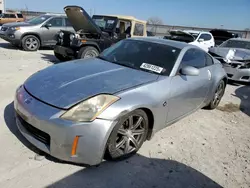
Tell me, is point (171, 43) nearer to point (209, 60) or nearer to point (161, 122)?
point (209, 60)

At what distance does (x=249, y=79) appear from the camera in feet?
24.3

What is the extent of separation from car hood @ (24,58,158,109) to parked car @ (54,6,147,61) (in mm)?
4075

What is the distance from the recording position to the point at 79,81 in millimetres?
2900

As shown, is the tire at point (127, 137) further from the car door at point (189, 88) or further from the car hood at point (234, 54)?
the car hood at point (234, 54)

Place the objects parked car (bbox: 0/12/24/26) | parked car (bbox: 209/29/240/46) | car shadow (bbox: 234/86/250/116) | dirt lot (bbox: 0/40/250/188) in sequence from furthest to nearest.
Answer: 1. parked car (bbox: 0/12/24/26)
2. parked car (bbox: 209/29/240/46)
3. car shadow (bbox: 234/86/250/116)
4. dirt lot (bbox: 0/40/250/188)

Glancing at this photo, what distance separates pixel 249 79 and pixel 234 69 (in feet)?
2.01


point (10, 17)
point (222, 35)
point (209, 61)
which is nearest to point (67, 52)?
point (209, 61)

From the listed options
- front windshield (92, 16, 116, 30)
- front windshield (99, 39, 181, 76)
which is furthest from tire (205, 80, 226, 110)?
front windshield (92, 16, 116, 30)

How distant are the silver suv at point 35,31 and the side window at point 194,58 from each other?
7.63 meters

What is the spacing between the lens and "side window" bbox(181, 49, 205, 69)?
12.2 ft

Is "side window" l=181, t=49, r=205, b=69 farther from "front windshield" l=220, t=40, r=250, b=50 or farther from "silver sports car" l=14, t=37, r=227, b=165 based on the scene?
"front windshield" l=220, t=40, r=250, b=50

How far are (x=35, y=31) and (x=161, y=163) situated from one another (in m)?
9.02

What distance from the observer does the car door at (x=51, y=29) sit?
10305 millimetres

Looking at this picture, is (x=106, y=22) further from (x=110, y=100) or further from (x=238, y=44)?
Answer: (x=110, y=100)
